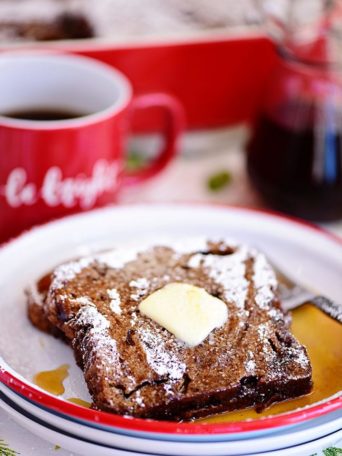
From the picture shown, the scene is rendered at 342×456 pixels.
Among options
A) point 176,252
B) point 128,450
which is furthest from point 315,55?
point 128,450

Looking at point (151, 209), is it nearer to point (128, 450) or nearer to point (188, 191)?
point (188, 191)

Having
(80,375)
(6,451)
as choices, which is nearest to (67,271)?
(80,375)

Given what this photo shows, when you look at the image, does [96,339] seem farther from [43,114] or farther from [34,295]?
[43,114]

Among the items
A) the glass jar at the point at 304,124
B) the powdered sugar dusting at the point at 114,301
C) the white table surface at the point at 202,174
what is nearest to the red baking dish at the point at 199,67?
the white table surface at the point at 202,174

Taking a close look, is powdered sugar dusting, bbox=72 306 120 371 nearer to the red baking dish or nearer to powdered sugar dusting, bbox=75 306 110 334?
powdered sugar dusting, bbox=75 306 110 334

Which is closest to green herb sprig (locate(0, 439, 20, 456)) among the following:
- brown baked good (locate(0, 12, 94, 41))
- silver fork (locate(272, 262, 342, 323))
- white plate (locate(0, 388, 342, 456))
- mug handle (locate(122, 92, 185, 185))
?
white plate (locate(0, 388, 342, 456))

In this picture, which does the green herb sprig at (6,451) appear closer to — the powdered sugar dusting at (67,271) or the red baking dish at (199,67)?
the powdered sugar dusting at (67,271)
